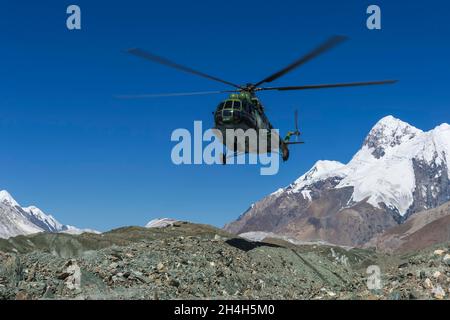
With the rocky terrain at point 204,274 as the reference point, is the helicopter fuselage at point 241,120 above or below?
above

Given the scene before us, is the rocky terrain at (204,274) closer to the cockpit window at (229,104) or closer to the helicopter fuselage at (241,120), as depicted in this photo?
the helicopter fuselage at (241,120)

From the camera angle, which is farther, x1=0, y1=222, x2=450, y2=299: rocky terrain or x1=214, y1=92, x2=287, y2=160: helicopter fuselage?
x1=214, y1=92, x2=287, y2=160: helicopter fuselage

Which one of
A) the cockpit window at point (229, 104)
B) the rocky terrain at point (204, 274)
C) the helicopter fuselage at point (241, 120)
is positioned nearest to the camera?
the rocky terrain at point (204, 274)

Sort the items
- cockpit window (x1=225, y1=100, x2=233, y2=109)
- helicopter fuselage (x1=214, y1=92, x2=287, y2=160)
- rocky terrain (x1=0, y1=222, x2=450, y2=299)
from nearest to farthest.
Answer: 1. rocky terrain (x1=0, y1=222, x2=450, y2=299)
2. helicopter fuselage (x1=214, y1=92, x2=287, y2=160)
3. cockpit window (x1=225, y1=100, x2=233, y2=109)

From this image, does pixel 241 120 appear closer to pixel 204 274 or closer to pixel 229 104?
pixel 229 104

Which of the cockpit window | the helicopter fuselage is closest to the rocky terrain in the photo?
the helicopter fuselage

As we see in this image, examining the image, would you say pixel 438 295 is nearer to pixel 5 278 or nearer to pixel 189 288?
pixel 189 288

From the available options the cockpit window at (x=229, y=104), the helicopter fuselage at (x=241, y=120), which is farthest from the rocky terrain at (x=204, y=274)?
the cockpit window at (x=229, y=104)

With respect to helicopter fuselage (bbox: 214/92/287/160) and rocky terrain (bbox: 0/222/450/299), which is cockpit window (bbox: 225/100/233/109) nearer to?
helicopter fuselage (bbox: 214/92/287/160)

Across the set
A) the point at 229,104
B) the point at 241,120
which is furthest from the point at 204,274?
the point at 229,104
